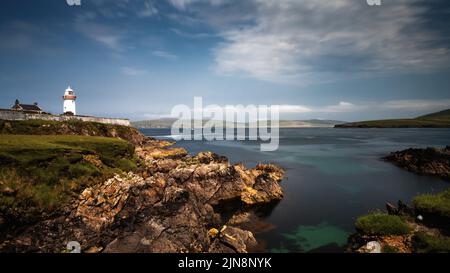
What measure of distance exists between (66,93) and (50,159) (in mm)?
49902

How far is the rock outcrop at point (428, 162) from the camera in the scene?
4322 centimetres

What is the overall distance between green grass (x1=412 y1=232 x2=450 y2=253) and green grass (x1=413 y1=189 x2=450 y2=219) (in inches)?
129

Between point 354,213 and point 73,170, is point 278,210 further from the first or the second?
point 73,170

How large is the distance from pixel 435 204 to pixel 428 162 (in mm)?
36594

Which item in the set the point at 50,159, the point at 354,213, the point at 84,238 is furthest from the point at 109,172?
the point at 354,213

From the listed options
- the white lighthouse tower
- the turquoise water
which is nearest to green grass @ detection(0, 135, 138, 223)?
the turquoise water

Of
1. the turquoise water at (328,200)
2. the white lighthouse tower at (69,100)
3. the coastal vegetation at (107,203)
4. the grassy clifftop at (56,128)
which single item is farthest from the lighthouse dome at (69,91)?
the turquoise water at (328,200)

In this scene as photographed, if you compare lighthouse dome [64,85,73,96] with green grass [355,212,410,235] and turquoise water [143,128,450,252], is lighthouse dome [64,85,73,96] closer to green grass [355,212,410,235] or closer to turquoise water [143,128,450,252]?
turquoise water [143,128,450,252]

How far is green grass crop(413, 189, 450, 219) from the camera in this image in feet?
53.7

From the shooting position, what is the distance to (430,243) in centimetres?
1320
